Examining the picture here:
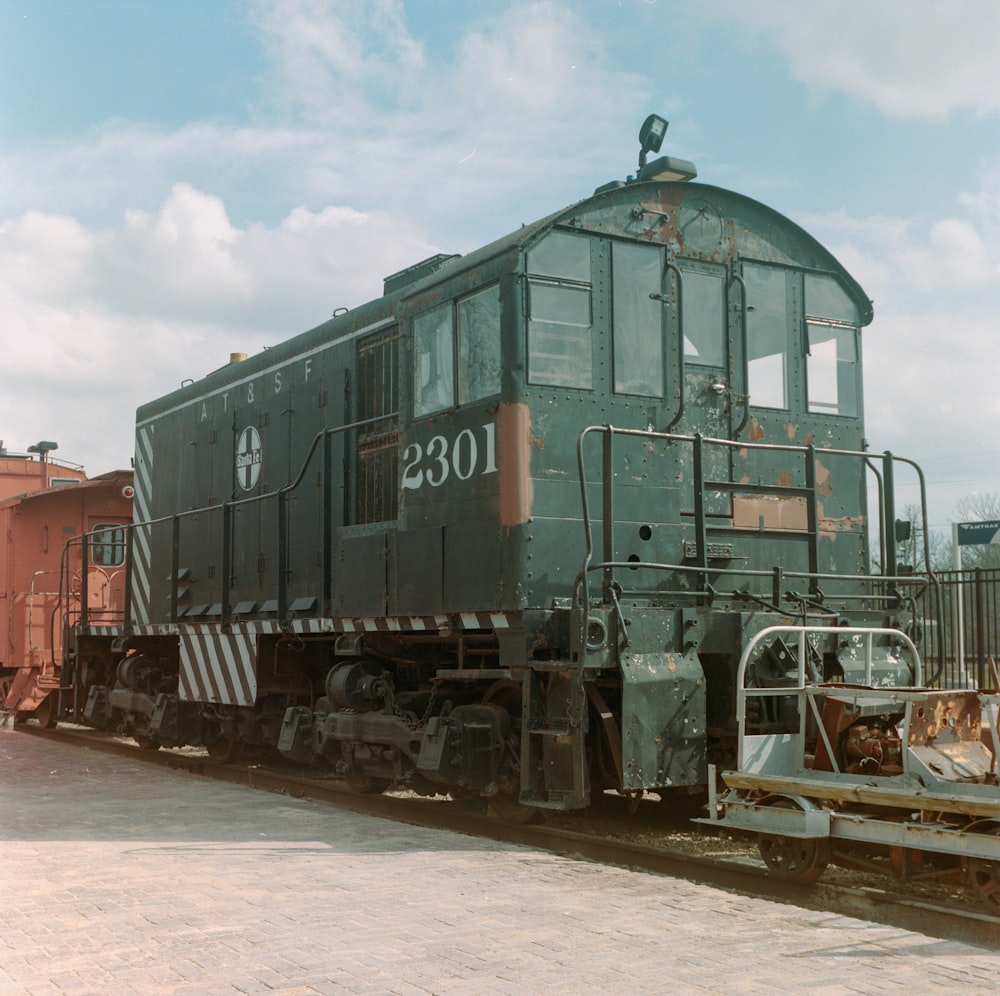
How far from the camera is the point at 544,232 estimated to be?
7914mm

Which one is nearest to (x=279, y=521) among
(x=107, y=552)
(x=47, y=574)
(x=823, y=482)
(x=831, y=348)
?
(x=823, y=482)

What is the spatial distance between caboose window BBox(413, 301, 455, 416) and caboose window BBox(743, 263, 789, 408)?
215 cm

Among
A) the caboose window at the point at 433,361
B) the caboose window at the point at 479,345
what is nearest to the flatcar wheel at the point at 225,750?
the caboose window at the point at 433,361

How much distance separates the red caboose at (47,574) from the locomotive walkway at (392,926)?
374 inches

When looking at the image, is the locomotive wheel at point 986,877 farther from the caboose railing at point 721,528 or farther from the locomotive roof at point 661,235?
the locomotive roof at point 661,235

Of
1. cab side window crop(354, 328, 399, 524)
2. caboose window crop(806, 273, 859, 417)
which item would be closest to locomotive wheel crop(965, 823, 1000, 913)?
caboose window crop(806, 273, 859, 417)

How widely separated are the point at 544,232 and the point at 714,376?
165 centimetres

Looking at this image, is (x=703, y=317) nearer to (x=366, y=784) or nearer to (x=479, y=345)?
Answer: (x=479, y=345)

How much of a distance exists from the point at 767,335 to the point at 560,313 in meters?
1.79

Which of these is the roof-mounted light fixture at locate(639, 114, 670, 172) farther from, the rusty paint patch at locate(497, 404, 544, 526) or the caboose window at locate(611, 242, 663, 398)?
the rusty paint patch at locate(497, 404, 544, 526)

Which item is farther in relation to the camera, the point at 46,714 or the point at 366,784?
the point at 46,714

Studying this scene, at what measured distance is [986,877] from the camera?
18.7ft

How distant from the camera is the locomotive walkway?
4.53m

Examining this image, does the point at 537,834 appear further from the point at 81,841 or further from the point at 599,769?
the point at 81,841
